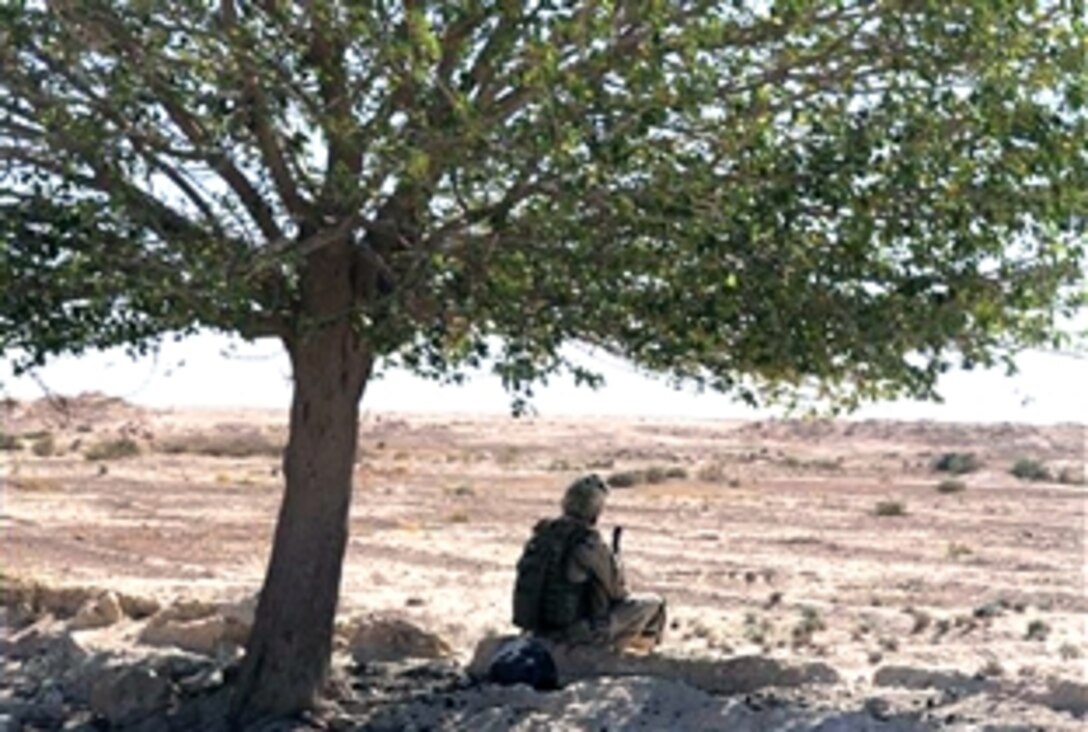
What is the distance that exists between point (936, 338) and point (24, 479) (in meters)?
34.4

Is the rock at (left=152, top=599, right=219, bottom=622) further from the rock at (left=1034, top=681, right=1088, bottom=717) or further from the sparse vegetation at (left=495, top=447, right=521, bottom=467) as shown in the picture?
the sparse vegetation at (left=495, top=447, right=521, bottom=467)

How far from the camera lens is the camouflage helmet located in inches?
507

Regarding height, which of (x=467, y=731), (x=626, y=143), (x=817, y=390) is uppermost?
(x=626, y=143)

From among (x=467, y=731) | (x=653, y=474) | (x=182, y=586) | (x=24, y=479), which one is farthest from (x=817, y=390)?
(x=653, y=474)

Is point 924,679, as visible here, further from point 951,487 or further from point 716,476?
point 716,476

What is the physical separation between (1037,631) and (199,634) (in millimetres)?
6583

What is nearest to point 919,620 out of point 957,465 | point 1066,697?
point 1066,697

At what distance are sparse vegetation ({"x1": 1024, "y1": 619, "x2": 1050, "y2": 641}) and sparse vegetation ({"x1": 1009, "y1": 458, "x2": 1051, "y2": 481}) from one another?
3610 cm

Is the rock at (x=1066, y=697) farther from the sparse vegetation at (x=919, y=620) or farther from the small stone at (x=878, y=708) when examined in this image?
the sparse vegetation at (x=919, y=620)

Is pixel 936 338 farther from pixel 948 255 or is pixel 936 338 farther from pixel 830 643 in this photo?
pixel 830 643

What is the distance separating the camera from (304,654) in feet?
42.2

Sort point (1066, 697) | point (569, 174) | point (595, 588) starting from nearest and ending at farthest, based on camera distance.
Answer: point (569, 174) → point (1066, 697) → point (595, 588)

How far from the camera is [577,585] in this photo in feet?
42.3

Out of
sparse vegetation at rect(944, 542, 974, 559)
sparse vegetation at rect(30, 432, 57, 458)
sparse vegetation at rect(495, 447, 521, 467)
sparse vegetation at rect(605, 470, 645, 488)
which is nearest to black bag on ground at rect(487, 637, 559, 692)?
sparse vegetation at rect(944, 542, 974, 559)
